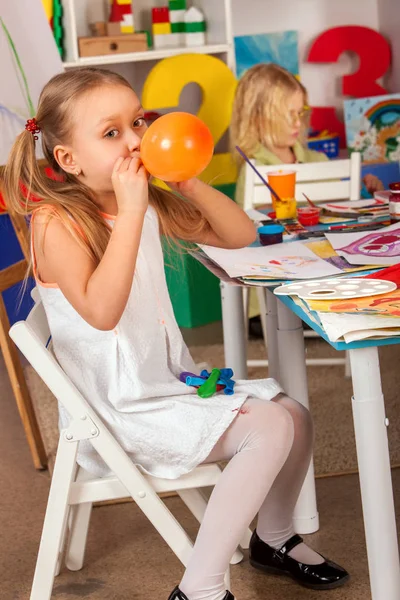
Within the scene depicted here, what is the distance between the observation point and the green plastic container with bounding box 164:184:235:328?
3338 mm

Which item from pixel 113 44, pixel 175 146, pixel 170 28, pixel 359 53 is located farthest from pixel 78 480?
pixel 359 53

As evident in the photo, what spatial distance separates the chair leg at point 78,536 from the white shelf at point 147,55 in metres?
1.89

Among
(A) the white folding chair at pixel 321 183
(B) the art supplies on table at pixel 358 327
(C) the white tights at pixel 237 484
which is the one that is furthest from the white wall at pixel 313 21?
(B) the art supplies on table at pixel 358 327

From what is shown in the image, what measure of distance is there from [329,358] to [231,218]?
1355mm

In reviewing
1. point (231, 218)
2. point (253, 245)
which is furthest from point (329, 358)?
point (231, 218)

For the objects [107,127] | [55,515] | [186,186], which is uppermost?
[107,127]

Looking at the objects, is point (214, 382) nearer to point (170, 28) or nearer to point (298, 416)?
point (298, 416)

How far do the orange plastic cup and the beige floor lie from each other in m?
0.59

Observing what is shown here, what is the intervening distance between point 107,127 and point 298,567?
2.69ft

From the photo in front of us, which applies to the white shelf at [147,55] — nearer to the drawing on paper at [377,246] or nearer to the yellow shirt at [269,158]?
the yellow shirt at [269,158]

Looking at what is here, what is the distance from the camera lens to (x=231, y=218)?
1586 mm

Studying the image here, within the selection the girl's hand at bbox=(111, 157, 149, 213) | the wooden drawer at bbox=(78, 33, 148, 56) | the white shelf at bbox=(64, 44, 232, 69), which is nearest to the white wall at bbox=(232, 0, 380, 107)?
the white shelf at bbox=(64, 44, 232, 69)

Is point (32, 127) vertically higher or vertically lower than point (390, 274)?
A: higher

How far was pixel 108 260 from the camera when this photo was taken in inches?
52.2
